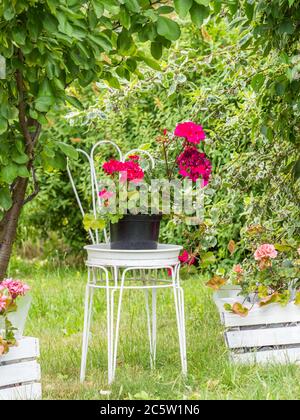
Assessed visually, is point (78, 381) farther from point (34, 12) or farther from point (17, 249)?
point (17, 249)

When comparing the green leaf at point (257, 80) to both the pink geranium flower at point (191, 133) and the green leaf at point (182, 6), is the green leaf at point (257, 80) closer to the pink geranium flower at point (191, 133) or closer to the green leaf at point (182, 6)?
the pink geranium flower at point (191, 133)

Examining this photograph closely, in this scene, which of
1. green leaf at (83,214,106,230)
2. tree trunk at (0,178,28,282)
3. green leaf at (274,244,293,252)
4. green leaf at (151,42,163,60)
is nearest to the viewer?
green leaf at (151,42,163,60)

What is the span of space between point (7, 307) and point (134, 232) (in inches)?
24.8

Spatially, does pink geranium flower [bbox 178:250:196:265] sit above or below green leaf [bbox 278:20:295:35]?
below

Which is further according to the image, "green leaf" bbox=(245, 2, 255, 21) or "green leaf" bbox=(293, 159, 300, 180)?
"green leaf" bbox=(293, 159, 300, 180)

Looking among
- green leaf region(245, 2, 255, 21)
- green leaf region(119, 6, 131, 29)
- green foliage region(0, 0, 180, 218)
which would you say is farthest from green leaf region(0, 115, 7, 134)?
green leaf region(245, 2, 255, 21)

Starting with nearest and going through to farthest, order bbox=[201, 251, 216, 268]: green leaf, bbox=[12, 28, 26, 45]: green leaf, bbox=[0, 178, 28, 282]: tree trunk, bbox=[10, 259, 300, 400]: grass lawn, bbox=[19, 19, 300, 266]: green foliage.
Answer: bbox=[12, 28, 26, 45]: green leaf
bbox=[10, 259, 300, 400]: grass lawn
bbox=[0, 178, 28, 282]: tree trunk
bbox=[201, 251, 216, 268]: green leaf
bbox=[19, 19, 300, 266]: green foliage

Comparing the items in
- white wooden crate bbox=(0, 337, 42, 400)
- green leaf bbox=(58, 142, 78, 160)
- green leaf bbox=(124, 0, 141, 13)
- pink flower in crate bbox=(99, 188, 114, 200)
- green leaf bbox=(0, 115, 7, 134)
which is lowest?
white wooden crate bbox=(0, 337, 42, 400)

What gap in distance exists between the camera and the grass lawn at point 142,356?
9.20 ft

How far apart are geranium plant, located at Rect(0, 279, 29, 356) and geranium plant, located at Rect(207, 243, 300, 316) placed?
837 mm

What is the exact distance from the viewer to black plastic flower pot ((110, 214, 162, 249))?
303 cm

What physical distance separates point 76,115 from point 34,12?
163 cm

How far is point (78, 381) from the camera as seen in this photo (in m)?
3.11

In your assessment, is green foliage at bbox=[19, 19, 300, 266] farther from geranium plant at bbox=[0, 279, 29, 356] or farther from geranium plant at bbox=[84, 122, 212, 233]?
geranium plant at bbox=[0, 279, 29, 356]
